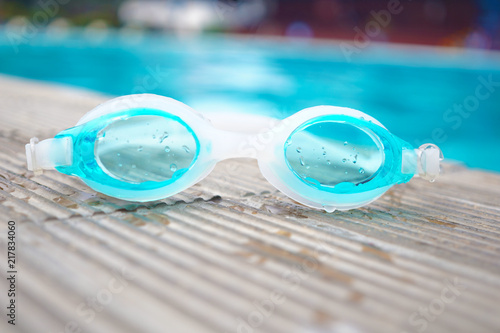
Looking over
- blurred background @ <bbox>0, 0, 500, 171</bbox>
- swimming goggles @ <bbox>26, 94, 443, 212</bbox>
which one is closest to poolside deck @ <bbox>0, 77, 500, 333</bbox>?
swimming goggles @ <bbox>26, 94, 443, 212</bbox>

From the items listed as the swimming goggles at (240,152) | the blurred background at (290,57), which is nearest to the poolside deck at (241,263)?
the swimming goggles at (240,152)

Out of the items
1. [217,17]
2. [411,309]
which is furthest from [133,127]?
[217,17]

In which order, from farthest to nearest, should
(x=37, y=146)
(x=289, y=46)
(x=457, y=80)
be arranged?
(x=289, y=46), (x=457, y=80), (x=37, y=146)

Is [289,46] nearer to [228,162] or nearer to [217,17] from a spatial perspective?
[217,17]

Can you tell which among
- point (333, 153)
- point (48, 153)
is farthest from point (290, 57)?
point (48, 153)

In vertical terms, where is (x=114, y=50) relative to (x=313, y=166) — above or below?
above

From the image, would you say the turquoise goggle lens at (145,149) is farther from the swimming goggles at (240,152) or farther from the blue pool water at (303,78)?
the blue pool water at (303,78)

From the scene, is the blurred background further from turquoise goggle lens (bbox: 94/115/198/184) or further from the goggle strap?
the goggle strap
